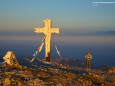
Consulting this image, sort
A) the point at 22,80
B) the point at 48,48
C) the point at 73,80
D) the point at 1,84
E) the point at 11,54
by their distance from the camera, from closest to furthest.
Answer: the point at 1,84
the point at 22,80
the point at 73,80
the point at 11,54
the point at 48,48

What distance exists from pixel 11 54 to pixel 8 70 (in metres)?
2.36

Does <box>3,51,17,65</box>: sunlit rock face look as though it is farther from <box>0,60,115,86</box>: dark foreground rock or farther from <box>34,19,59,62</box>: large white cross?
<box>34,19,59,62</box>: large white cross

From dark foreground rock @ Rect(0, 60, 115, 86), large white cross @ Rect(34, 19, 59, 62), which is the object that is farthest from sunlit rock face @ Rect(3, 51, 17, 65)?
large white cross @ Rect(34, 19, 59, 62)

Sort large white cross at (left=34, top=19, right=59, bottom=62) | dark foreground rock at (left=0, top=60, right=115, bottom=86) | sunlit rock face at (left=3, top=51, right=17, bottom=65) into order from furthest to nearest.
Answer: large white cross at (left=34, top=19, right=59, bottom=62) < sunlit rock face at (left=3, top=51, right=17, bottom=65) < dark foreground rock at (left=0, top=60, right=115, bottom=86)

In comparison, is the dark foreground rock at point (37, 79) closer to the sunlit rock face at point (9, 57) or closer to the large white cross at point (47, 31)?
the sunlit rock face at point (9, 57)

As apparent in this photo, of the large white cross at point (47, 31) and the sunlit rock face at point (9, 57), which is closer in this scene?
the sunlit rock face at point (9, 57)

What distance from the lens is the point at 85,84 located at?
22312 millimetres

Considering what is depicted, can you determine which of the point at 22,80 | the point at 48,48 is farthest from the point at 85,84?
the point at 48,48

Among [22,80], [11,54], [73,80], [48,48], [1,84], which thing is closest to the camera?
[1,84]

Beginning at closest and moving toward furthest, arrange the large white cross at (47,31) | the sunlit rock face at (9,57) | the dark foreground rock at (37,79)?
the dark foreground rock at (37,79) < the sunlit rock face at (9,57) < the large white cross at (47,31)

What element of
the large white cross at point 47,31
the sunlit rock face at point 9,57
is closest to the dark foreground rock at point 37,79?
the sunlit rock face at point 9,57

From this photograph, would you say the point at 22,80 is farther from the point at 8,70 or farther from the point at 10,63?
the point at 10,63

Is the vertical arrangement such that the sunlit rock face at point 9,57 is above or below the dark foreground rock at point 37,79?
above

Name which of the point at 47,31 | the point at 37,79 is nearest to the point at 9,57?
the point at 37,79
